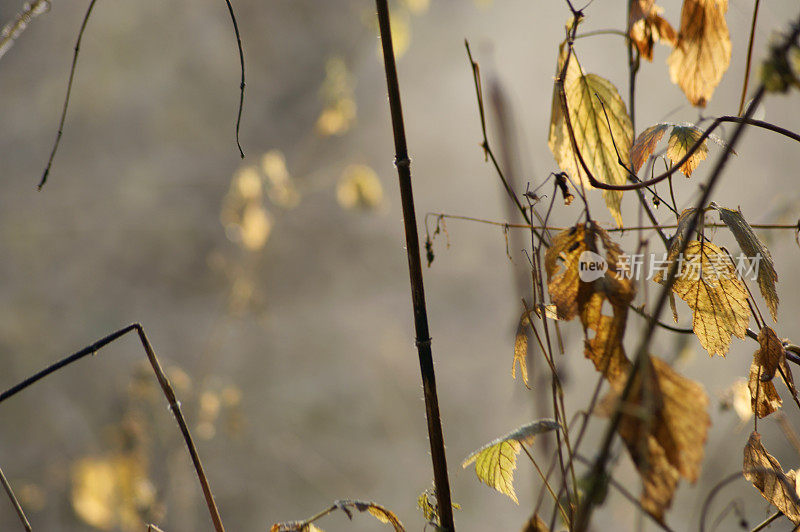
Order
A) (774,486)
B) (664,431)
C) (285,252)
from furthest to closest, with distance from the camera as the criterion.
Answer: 1. (285,252)
2. (774,486)
3. (664,431)

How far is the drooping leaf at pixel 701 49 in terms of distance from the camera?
339mm

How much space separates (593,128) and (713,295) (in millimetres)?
114

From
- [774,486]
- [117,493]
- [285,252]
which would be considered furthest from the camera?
[285,252]

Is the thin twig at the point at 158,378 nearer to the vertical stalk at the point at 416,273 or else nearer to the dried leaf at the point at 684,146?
the vertical stalk at the point at 416,273

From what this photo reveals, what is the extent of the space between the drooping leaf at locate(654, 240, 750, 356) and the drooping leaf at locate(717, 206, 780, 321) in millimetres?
12

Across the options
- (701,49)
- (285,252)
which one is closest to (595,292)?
(701,49)

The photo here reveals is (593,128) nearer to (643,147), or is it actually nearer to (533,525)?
(643,147)

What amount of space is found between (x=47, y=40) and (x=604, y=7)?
8.99 ft

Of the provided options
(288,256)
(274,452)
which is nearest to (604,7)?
(288,256)

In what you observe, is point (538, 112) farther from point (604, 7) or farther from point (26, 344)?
point (26, 344)

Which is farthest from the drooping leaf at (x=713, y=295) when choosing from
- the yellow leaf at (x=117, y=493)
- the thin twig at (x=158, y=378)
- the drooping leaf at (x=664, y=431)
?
the yellow leaf at (x=117, y=493)

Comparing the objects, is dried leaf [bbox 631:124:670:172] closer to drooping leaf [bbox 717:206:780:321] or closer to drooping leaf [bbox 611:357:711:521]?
drooping leaf [bbox 717:206:780:321]

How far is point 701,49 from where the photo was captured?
351 mm

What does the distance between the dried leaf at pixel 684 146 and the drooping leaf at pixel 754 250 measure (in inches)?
1.4
